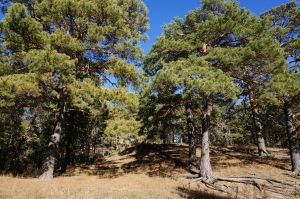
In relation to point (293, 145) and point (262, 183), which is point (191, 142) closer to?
point (262, 183)

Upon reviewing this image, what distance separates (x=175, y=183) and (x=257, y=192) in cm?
389

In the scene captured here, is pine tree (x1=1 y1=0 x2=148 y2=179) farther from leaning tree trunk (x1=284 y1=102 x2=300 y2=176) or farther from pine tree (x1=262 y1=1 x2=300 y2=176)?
leaning tree trunk (x1=284 y1=102 x2=300 y2=176)

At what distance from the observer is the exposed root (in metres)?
10.7

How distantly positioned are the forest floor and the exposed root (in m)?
0.27

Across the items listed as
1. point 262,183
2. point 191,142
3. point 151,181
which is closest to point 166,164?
point 191,142

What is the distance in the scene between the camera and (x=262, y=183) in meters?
11.5

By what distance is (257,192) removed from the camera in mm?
10539

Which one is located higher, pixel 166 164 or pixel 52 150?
pixel 52 150

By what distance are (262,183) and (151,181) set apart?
5.56m

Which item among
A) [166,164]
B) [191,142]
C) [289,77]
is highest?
[289,77]

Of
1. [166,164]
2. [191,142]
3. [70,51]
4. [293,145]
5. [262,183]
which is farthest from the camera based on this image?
[166,164]

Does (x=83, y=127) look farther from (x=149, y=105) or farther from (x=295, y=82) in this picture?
(x=295, y=82)

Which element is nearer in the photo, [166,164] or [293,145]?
[293,145]

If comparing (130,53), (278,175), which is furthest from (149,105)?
(278,175)
